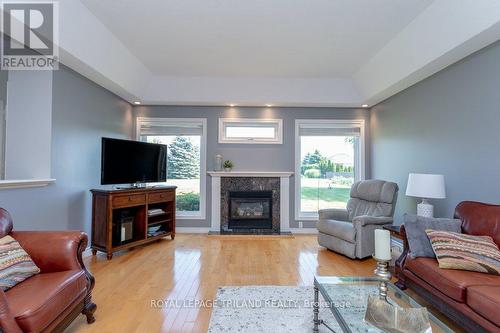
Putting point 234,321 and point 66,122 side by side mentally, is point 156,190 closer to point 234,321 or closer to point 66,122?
point 66,122

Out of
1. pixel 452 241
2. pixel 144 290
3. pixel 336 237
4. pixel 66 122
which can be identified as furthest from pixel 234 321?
pixel 66 122

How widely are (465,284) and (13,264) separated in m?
3.08

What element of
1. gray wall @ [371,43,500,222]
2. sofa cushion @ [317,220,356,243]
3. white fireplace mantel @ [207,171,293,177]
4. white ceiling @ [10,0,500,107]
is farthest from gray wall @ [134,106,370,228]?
gray wall @ [371,43,500,222]

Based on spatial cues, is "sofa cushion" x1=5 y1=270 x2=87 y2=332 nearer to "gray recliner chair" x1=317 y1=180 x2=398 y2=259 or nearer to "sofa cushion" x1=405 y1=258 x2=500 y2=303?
"sofa cushion" x1=405 y1=258 x2=500 y2=303

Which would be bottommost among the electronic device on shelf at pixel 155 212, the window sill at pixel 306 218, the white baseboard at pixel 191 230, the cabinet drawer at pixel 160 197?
the white baseboard at pixel 191 230

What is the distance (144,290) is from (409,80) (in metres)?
4.19

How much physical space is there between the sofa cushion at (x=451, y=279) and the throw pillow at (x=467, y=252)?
→ 5 centimetres

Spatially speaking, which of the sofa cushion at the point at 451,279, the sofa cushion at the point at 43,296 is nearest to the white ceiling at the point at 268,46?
the sofa cushion at the point at 451,279

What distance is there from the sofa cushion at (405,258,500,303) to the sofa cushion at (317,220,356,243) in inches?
51.2

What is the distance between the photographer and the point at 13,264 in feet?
5.62

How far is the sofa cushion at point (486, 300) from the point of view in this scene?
1532mm

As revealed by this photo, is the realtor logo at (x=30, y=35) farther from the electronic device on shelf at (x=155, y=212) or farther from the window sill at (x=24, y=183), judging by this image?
the electronic device on shelf at (x=155, y=212)

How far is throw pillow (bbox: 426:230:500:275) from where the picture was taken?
6.40 ft

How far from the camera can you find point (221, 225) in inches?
195
